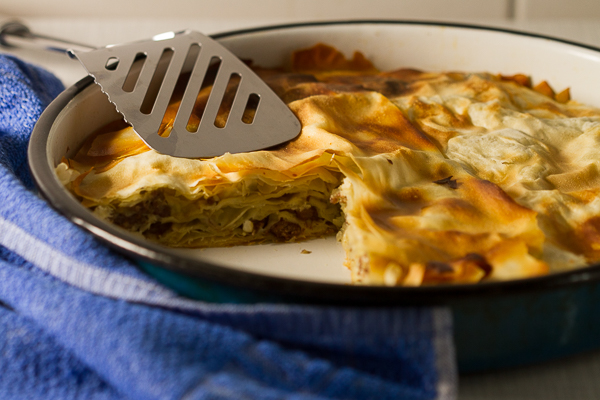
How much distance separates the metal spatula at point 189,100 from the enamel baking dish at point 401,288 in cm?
12

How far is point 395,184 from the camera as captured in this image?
1.41 metres

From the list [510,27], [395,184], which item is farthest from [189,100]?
[510,27]

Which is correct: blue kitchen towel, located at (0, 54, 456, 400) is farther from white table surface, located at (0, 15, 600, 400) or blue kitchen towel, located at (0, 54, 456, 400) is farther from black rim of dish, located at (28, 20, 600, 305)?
white table surface, located at (0, 15, 600, 400)

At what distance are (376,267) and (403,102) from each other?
890 millimetres

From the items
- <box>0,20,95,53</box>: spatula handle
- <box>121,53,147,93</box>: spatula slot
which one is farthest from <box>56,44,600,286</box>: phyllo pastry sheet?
<box>0,20,95,53</box>: spatula handle

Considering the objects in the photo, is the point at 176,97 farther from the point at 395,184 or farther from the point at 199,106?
the point at 395,184

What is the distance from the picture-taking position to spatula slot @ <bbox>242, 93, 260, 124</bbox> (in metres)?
1.74

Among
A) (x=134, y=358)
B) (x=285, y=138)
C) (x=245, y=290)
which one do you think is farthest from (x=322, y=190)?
(x=134, y=358)

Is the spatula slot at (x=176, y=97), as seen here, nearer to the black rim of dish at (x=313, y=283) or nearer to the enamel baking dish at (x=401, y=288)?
the enamel baking dish at (x=401, y=288)

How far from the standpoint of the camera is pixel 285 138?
164 cm

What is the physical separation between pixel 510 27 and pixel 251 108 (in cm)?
166

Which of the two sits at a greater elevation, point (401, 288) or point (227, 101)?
point (401, 288)

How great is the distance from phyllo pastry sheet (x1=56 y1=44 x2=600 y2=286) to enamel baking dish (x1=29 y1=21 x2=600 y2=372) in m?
0.08

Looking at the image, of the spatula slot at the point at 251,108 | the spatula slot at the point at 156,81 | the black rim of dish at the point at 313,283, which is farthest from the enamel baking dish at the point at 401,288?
the spatula slot at the point at 251,108
